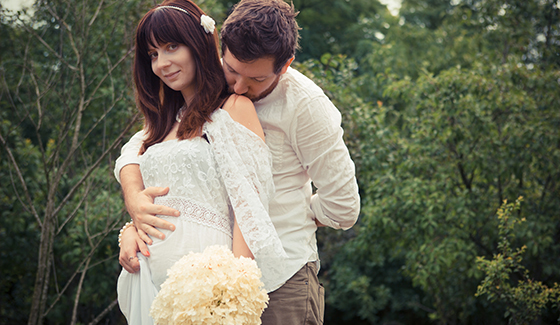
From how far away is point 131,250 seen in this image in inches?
67.2

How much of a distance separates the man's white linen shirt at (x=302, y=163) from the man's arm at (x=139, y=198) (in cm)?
42

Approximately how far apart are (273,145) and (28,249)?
3.97 m

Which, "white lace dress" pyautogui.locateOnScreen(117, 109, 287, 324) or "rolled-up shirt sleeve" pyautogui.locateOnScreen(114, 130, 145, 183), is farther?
"rolled-up shirt sleeve" pyautogui.locateOnScreen(114, 130, 145, 183)

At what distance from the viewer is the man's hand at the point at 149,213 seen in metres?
1.66

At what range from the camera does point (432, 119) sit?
4406 mm

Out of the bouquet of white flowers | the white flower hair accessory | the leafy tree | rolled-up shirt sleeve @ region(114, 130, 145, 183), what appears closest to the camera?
the bouquet of white flowers

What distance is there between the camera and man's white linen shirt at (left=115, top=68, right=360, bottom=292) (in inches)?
68.2

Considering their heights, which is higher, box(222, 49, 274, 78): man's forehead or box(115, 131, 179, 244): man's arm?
box(222, 49, 274, 78): man's forehead

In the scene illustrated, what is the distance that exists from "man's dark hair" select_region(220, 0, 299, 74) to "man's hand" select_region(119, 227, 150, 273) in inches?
30.5

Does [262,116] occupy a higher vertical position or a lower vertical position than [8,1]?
lower

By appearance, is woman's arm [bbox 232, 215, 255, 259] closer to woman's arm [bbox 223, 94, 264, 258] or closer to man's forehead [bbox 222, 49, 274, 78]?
woman's arm [bbox 223, 94, 264, 258]

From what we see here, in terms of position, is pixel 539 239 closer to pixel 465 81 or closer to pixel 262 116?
pixel 465 81

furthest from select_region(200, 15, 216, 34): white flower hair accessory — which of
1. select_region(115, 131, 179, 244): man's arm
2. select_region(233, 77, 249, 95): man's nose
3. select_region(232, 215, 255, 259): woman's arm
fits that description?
select_region(232, 215, 255, 259): woman's arm

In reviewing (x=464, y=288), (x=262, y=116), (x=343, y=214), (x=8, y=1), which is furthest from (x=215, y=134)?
(x=464, y=288)
